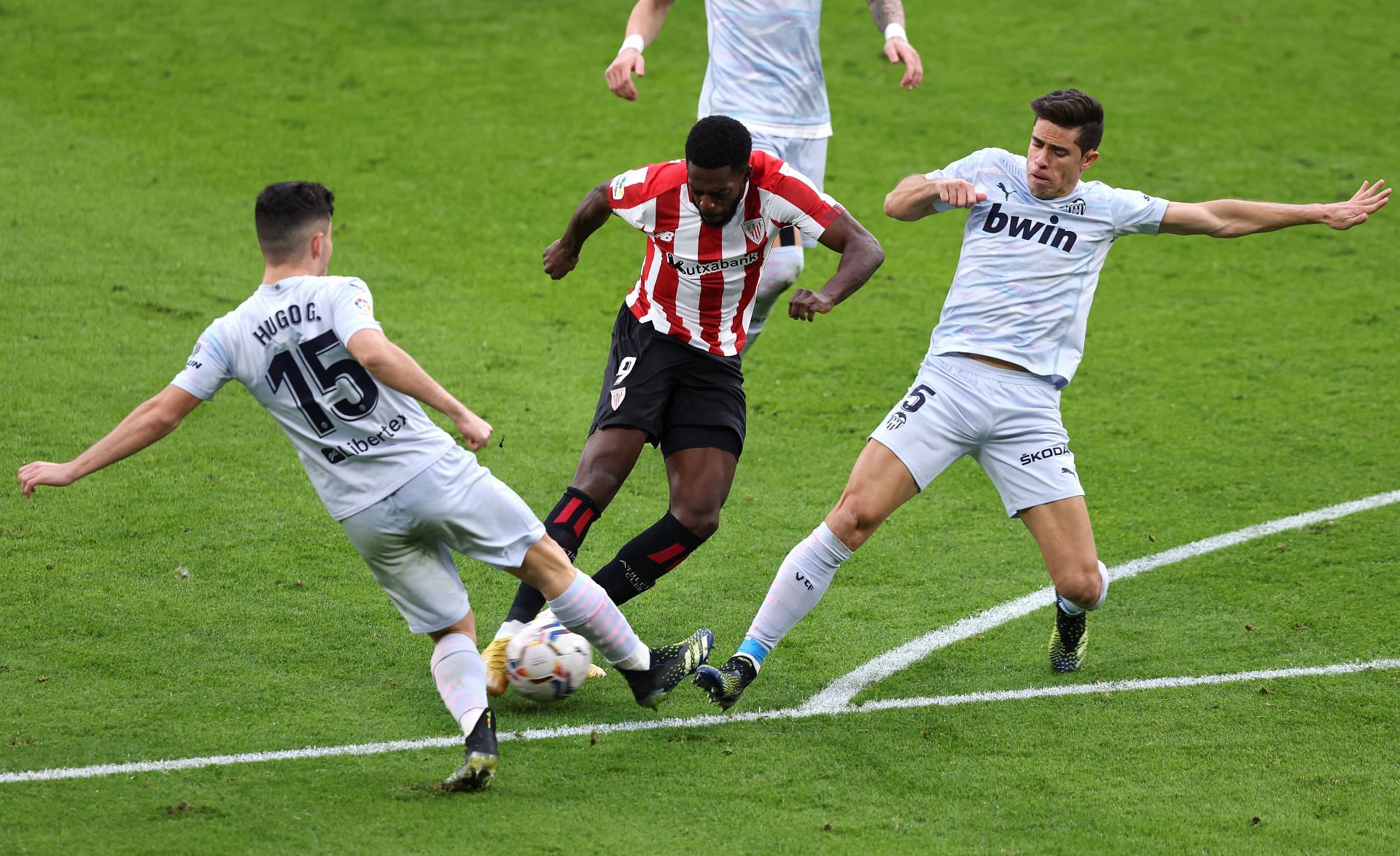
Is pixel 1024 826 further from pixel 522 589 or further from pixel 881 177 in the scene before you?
pixel 881 177

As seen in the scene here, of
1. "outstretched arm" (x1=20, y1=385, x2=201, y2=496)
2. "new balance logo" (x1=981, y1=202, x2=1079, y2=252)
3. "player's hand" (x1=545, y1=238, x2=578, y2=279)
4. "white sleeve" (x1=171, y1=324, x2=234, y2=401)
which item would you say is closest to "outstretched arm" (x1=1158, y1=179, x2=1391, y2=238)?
"new balance logo" (x1=981, y1=202, x2=1079, y2=252)

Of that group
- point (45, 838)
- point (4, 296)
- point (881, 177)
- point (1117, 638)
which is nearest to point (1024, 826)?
point (1117, 638)

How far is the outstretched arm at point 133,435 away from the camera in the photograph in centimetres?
421

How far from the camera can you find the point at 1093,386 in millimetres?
8836

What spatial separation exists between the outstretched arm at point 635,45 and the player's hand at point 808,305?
1792mm

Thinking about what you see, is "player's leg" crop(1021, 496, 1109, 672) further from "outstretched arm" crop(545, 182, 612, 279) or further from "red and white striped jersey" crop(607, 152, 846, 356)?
"outstretched arm" crop(545, 182, 612, 279)

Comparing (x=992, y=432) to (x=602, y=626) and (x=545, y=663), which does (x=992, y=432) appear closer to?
(x=602, y=626)

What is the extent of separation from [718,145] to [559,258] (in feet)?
3.24

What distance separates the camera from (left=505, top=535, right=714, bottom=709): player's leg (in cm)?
468

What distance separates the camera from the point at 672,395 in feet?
19.0

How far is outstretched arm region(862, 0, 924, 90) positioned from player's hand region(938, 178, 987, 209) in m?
1.66

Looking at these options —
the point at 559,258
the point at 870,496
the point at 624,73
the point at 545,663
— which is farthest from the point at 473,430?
the point at 624,73

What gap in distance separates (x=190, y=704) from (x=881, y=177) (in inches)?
329

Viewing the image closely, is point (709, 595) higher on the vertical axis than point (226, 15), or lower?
lower
